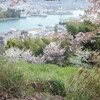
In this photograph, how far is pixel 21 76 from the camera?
8.00 feet

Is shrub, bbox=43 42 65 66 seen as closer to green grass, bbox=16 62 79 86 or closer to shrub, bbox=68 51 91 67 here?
shrub, bbox=68 51 91 67

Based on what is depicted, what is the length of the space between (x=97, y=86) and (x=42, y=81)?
27.3 inches

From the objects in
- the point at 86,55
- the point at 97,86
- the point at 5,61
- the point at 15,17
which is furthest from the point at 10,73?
the point at 15,17

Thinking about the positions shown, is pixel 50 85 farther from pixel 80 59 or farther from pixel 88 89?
pixel 80 59

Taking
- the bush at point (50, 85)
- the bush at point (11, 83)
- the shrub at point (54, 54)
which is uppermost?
the bush at point (11, 83)

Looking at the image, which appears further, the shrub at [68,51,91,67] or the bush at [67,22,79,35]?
the bush at [67,22,79,35]

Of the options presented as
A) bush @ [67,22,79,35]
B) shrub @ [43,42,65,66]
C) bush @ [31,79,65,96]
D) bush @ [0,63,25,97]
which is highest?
bush @ [0,63,25,97]

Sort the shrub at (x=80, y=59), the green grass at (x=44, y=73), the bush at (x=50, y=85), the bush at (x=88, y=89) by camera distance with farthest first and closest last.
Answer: the shrub at (x=80, y=59), the green grass at (x=44, y=73), the bush at (x=50, y=85), the bush at (x=88, y=89)

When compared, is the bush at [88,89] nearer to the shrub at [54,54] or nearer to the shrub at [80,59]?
the shrub at [80,59]

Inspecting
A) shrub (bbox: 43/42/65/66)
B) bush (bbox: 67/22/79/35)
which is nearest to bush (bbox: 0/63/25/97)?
shrub (bbox: 43/42/65/66)

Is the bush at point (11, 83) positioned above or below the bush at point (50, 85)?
above

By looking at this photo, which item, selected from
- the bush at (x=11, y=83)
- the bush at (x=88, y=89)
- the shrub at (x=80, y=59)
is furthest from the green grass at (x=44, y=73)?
the shrub at (x=80, y=59)

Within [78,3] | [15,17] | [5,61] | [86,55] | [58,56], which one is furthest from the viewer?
[15,17]

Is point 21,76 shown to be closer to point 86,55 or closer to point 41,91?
point 41,91
